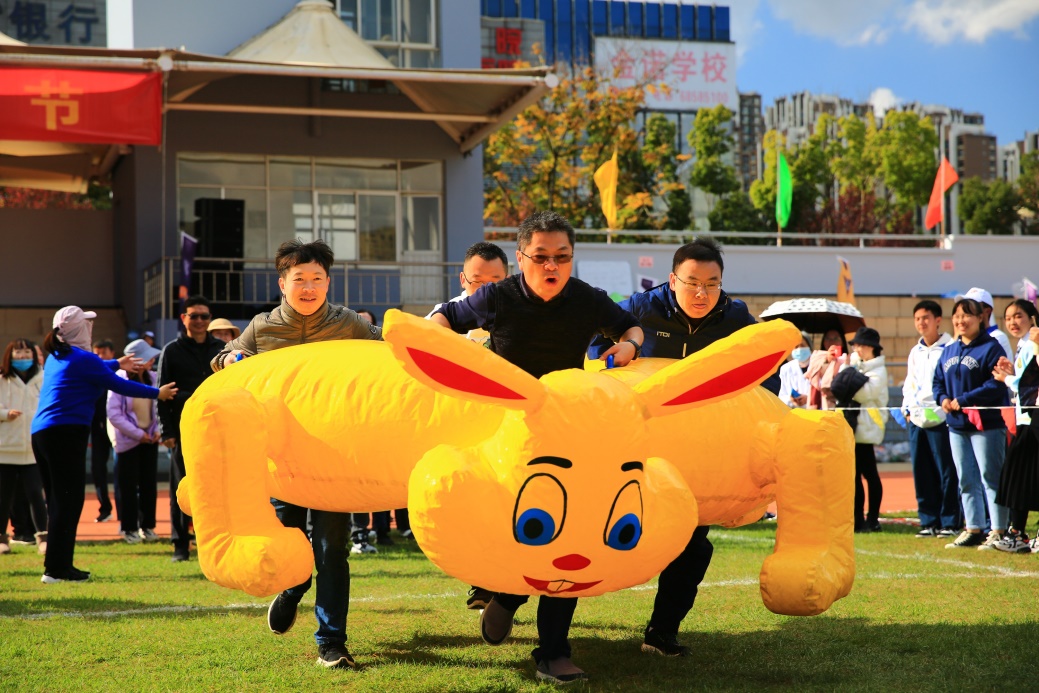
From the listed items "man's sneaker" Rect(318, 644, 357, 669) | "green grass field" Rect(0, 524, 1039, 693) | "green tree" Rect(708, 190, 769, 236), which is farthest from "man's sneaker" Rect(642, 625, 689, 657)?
"green tree" Rect(708, 190, 769, 236)

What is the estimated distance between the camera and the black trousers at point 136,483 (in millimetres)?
10008

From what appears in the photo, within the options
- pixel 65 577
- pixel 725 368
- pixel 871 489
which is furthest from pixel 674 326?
pixel 871 489

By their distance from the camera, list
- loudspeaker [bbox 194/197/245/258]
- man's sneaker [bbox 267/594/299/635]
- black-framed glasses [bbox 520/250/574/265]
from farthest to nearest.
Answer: loudspeaker [bbox 194/197/245/258], man's sneaker [bbox 267/594/299/635], black-framed glasses [bbox 520/250/574/265]

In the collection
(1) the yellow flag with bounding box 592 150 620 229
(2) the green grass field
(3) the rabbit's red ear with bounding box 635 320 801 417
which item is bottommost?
(2) the green grass field

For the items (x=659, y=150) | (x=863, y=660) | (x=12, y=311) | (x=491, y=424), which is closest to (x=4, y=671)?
(x=491, y=424)

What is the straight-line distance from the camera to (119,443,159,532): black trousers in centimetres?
1001

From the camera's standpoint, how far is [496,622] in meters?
4.90

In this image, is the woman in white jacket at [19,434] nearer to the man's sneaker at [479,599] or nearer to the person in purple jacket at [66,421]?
the person in purple jacket at [66,421]

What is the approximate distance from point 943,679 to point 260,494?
2.86 meters

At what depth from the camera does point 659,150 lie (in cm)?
3344

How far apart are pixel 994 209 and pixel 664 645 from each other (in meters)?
41.1

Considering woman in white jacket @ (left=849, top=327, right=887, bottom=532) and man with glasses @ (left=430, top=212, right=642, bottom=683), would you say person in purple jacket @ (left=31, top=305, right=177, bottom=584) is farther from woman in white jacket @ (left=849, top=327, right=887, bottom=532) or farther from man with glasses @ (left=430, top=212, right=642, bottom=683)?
woman in white jacket @ (left=849, top=327, right=887, bottom=532)

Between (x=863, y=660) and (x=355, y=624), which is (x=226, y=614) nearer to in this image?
(x=355, y=624)

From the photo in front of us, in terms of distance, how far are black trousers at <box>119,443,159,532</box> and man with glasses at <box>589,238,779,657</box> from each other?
246 inches
